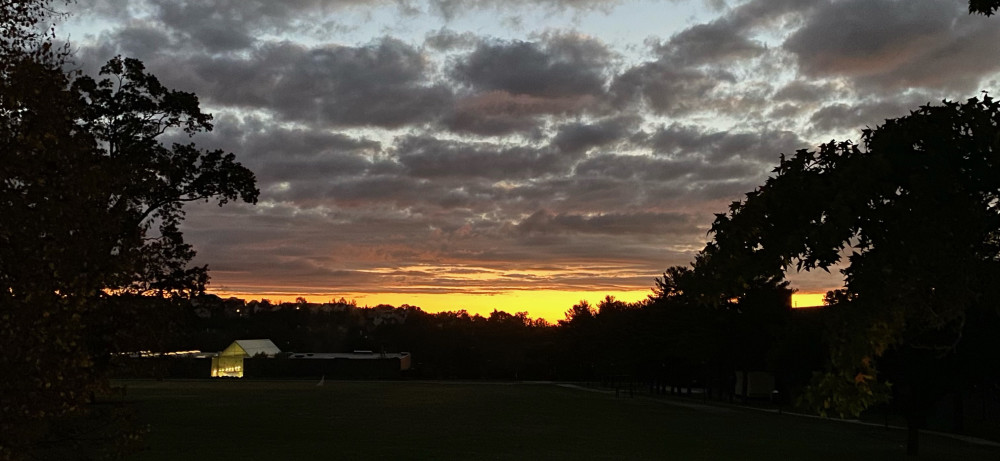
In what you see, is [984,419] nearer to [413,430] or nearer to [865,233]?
[413,430]

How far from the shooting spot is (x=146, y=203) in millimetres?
41344

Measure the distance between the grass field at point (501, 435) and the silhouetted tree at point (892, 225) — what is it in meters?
18.7

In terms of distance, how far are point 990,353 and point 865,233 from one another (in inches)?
1192

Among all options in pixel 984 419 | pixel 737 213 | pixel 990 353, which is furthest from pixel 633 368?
pixel 737 213

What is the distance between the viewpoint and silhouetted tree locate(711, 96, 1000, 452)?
31.9 ft

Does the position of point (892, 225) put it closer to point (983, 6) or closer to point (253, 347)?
point (983, 6)

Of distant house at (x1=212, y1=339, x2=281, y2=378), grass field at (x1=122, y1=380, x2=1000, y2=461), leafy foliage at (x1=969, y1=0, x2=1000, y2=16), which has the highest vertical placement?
leafy foliage at (x1=969, y1=0, x2=1000, y2=16)

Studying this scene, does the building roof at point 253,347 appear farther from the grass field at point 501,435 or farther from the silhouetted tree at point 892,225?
the silhouetted tree at point 892,225

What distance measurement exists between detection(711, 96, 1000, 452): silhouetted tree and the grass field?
18691mm

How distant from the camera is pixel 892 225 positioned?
9.95 m

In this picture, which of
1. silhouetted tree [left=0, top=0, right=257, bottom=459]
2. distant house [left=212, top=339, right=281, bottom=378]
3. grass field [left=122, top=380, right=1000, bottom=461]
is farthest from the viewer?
distant house [left=212, top=339, right=281, bottom=378]

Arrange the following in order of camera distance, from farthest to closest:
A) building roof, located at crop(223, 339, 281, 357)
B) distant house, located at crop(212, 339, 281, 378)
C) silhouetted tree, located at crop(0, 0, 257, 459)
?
building roof, located at crop(223, 339, 281, 357) → distant house, located at crop(212, 339, 281, 378) → silhouetted tree, located at crop(0, 0, 257, 459)

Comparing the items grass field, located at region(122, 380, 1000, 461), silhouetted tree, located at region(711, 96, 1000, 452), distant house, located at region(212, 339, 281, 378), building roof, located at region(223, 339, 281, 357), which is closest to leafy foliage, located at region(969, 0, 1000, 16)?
silhouetted tree, located at region(711, 96, 1000, 452)

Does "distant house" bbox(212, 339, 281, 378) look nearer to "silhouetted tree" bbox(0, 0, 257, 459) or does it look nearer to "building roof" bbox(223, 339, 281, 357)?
"building roof" bbox(223, 339, 281, 357)
